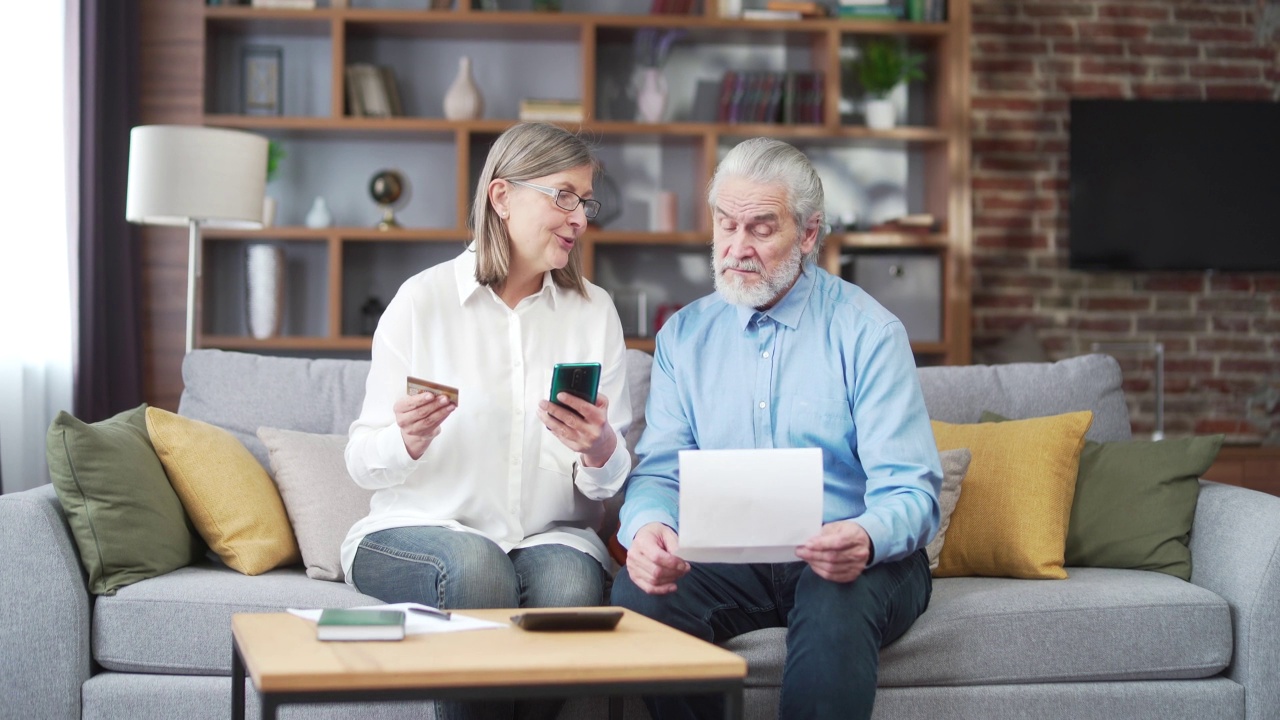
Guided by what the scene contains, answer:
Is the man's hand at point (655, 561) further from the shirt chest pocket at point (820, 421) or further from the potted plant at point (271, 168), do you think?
the potted plant at point (271, 168)

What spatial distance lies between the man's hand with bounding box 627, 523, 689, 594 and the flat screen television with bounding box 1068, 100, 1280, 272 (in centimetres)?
342

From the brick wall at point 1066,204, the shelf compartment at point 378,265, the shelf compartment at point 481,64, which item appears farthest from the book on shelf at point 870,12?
the shelf compartment at point 378,265

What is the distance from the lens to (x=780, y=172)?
2016 mm

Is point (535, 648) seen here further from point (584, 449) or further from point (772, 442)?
point (772, 442)

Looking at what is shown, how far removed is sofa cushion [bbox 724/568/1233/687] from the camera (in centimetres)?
198

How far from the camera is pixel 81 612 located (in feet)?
6.50

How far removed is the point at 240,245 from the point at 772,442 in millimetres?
3080

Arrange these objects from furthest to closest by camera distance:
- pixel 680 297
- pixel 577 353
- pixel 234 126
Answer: pixel 680 297
pixel 234 126
pixel 577 353

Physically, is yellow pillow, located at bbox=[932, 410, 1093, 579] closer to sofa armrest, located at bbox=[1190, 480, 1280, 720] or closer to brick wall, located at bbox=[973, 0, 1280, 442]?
sofa armrest, located at bbox=[1190, 480, 1280, 720]

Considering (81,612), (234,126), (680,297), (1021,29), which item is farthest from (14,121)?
(1021,29)

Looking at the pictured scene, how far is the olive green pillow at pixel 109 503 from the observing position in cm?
203

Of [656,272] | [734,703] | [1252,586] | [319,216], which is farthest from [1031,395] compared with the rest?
[319,216]

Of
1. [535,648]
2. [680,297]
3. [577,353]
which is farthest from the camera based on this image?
[680,297]

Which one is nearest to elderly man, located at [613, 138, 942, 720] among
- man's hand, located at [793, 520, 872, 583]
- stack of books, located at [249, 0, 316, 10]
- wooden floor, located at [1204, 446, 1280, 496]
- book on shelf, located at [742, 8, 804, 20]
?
man's hand, located at [793, 520, 872, 583]
